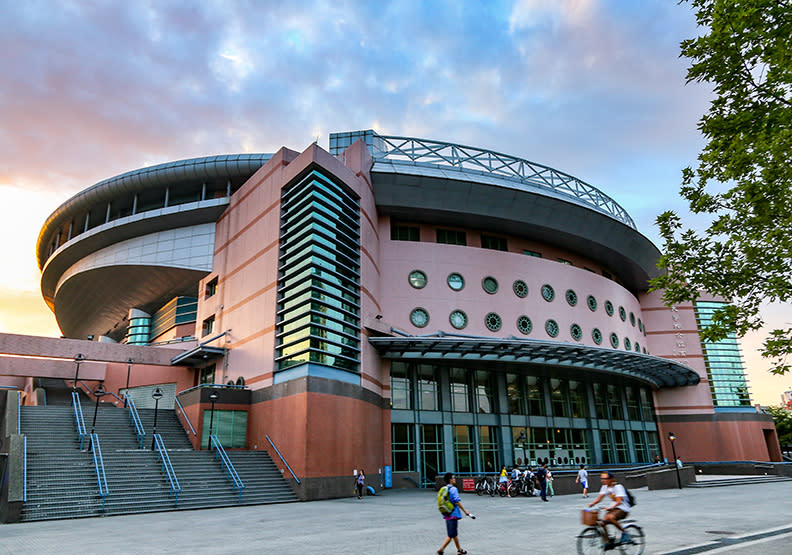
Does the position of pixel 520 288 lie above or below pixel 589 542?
above

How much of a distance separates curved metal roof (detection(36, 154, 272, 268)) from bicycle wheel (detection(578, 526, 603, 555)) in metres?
35.7

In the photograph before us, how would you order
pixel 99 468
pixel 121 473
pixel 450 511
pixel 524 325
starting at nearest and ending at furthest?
pixel 450 511 < pixel 99 468 < pixel 121 473 < pixel 524 325

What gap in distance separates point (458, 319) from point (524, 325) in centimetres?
551

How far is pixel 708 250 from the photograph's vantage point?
1254cm

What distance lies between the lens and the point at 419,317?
35.2 m

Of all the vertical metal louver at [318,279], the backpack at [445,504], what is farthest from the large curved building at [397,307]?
the backpack at [445,504]

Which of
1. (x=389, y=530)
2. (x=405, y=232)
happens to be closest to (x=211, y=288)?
(x=405, y=232)

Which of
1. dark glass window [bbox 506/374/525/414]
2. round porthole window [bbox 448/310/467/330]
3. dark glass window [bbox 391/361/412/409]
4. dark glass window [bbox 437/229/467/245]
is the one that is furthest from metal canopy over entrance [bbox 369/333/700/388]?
dark glass window [bbox 437/229/467/245]

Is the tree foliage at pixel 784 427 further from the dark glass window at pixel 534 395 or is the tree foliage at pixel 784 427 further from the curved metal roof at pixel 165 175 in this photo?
the curved metal roof at pixel 165 175

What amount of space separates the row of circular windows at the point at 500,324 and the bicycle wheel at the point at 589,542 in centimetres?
2601

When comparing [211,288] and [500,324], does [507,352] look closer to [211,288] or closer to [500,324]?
[500,324]

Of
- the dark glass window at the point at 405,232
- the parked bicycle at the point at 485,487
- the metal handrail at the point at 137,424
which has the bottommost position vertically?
the parked bicycle at the point at 485,487

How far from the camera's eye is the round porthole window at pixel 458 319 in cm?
3584

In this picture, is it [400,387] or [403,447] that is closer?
[403,447]
